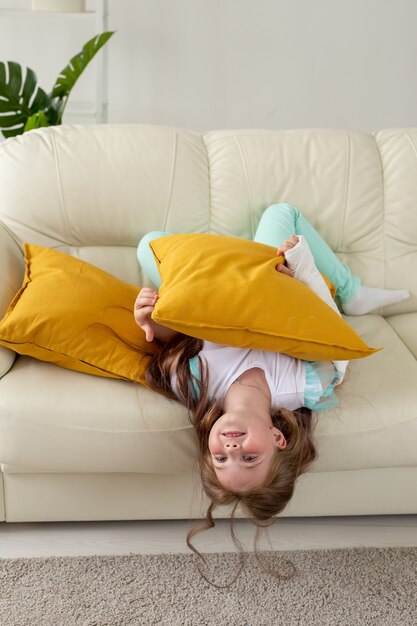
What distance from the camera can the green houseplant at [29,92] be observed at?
10.5 ft

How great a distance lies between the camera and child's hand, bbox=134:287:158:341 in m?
1.92

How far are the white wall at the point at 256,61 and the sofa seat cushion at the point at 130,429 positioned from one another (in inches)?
92.1

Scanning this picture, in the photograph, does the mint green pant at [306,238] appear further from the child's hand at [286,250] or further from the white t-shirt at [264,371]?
the white t-shirt at [264,371]

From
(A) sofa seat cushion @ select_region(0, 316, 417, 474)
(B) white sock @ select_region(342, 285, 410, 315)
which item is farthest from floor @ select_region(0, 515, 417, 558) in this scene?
(B) white sock @ select_region(342, 285, 410, 315)

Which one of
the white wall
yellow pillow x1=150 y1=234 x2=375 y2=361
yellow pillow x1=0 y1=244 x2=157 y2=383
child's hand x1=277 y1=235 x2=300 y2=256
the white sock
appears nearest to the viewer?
yellow pillow x1=150 y1=234 x2=375 y2=361

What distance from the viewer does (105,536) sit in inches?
79.5

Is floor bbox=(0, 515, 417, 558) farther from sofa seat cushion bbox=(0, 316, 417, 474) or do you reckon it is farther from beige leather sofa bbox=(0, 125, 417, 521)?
sofa seat cushion bbox=(0, 316, 417, 474)

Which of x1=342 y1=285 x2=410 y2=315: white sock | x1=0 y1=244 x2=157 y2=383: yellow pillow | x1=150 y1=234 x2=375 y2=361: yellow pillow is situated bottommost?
x1=342 y1=285 x2=410 y2=315: white sock

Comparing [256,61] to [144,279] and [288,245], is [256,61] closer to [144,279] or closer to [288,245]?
[144,279]

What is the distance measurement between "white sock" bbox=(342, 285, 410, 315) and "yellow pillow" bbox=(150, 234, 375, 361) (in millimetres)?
455

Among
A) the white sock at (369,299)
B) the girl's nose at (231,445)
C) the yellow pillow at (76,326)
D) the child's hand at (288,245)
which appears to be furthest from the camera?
the white sock at (369,299)

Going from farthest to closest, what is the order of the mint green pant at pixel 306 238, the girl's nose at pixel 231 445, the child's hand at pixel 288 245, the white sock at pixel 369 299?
the white sock at pixel 369 299
the mint green pant at pixel 306 238
the child's hand at pixel 288 245
the girl's nose at pixel 231 445

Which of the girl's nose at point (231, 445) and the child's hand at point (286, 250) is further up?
the child's hand at point (286, 250)

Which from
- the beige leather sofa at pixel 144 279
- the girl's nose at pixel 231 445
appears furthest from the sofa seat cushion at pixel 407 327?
the girl's nose at pixel 231 445
